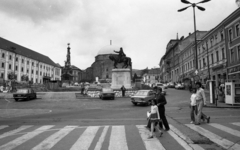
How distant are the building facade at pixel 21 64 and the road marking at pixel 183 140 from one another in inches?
2345

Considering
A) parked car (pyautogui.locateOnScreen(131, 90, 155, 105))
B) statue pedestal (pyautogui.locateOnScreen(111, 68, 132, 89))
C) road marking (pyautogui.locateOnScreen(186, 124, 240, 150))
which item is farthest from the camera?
statue pedestal (pyautogui.locateOnScreen(111, 68, 132, 89))

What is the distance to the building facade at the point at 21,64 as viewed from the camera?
64.0 m

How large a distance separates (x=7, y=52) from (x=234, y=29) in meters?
66.9

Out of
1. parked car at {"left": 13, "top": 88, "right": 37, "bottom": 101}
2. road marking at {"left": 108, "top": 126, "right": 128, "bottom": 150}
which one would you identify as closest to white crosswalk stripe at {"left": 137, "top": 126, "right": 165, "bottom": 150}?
road marking at {"left": 108, "top": 126, "right": 128, "bottom": 150}

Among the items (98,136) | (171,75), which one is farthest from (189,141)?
(171,75)

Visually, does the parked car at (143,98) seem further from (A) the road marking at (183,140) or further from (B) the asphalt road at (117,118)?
(A) the road marking at (183,140)

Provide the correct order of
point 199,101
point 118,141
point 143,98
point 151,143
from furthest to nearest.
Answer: point 143,98 → point 199,101 → point 118,141 → point 151,143

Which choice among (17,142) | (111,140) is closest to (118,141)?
(111,140)

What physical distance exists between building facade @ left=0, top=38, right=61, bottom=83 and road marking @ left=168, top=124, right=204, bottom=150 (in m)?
59.6

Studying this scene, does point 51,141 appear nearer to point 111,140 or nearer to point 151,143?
point 111,140

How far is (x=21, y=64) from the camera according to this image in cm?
7362

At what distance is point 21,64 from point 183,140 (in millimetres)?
78740

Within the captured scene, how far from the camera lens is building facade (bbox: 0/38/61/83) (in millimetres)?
64000

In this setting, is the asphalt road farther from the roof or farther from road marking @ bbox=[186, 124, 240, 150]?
the roof
